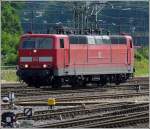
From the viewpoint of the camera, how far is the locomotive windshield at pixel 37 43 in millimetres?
27844

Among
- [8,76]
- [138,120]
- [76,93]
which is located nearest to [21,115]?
[138,120]

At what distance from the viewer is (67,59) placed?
2848 cm

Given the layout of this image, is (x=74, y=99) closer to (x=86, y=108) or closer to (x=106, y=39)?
(x=86, y=108)

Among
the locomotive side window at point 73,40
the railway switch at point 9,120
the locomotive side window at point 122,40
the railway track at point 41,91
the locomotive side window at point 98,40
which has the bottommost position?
the railway track at point 41,91

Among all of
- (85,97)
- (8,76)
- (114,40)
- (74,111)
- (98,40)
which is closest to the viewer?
(74,111)

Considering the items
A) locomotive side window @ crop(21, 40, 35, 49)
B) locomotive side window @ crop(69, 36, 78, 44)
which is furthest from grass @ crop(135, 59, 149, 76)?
locomotive side window @ crop(21, 40, 35, 49)

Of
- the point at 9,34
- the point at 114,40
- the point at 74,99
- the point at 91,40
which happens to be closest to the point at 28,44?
the point at 91,40

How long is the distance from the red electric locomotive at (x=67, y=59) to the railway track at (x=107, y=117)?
320 inches

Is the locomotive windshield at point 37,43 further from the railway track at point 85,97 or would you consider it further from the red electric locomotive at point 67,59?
the railway track at point 85,97

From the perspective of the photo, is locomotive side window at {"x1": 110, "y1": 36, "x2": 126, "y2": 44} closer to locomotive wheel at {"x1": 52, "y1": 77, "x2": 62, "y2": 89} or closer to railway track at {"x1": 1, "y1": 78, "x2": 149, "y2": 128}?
railway track at {"x1": 1, "y1": 78, "x2": 149, "y2": 128}

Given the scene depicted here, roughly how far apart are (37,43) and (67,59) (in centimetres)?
140

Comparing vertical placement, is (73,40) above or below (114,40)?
above

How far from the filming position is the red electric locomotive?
1093 inches

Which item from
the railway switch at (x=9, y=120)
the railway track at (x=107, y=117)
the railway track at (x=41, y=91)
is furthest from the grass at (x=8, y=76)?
the railway switch at (x=9, y=120)
